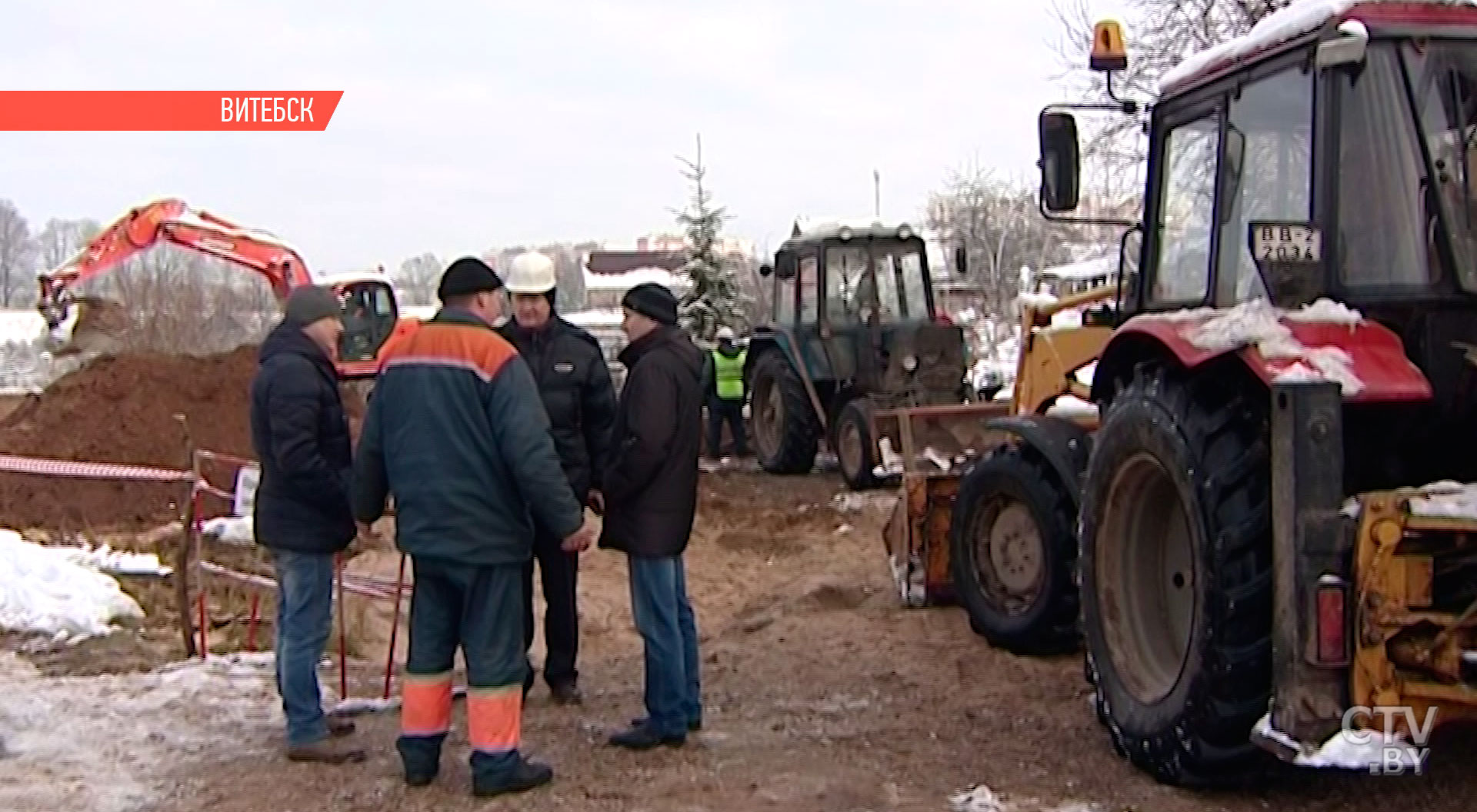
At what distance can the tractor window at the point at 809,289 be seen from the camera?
15328mm

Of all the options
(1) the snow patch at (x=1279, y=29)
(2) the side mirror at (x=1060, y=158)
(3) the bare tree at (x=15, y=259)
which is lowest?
(2) the side mirror at (x=1060, y=158)

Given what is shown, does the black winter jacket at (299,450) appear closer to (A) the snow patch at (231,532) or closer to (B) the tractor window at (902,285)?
(A) the snow patch at (231,532)

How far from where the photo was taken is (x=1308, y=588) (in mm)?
4039

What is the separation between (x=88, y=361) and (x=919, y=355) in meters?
10.1

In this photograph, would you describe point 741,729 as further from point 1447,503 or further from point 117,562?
point 117,562

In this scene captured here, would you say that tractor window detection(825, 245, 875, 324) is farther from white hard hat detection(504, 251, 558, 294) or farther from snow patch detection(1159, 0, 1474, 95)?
snow patch detection(1159, 0, 1474, 95)

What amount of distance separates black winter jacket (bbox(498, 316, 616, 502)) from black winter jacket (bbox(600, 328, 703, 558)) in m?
0.48

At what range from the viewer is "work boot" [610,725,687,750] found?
5.41 meters

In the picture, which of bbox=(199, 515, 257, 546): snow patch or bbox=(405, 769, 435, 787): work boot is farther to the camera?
bbox=(199, 515, 257, 546): snow patch

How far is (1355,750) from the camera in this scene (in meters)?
3.94

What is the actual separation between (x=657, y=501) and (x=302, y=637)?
4.58ft

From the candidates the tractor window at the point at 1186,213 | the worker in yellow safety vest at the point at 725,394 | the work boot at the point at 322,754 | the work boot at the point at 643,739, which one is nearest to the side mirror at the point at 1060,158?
the tractor window at the point at 1186,213

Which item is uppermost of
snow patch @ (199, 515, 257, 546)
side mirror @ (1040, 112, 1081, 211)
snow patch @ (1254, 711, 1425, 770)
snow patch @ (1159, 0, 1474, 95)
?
snow patch @ (1159, 0, 1474, 95)

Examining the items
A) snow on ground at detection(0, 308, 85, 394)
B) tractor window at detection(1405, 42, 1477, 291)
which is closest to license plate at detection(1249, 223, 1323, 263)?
tractor window at detection(1405, 42, 1477, 291)
